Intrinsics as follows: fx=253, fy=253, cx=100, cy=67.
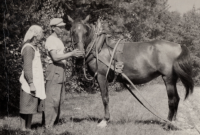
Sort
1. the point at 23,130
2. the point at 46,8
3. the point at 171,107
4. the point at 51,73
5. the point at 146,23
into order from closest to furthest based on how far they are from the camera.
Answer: the point at 23,130, the point at 51,73, the point at 171,107, the point at 46,8, the point at 146,23

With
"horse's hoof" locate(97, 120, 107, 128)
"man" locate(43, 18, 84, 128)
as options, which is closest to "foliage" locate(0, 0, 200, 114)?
"man" locate(43, 18, 84, 128)

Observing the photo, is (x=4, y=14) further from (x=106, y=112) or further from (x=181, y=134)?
(x=181, y=134)

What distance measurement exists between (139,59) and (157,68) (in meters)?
0.48

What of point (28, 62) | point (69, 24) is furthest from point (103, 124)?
point (69, 24)

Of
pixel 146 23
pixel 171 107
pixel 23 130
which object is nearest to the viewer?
pixel 23 130

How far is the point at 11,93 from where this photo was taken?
7.00m

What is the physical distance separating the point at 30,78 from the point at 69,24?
9027 mm

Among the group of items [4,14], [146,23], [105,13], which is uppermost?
[4,14]

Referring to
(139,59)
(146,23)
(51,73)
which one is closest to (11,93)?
(51,73)

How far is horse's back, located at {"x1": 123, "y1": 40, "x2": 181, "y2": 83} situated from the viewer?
6.02m

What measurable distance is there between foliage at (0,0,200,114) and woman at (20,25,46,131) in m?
1.39

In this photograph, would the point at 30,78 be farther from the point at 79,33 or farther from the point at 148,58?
the point at 148,58

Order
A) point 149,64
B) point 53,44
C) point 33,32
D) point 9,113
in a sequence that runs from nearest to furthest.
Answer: point 33,32 → point 53,44 → point 149,64 → point 9,113

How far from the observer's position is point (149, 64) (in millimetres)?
6145
